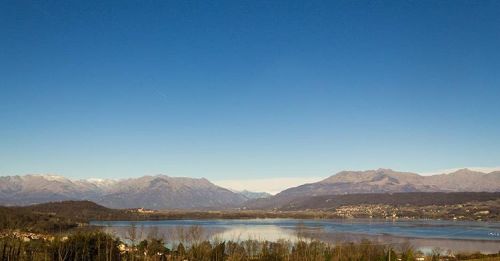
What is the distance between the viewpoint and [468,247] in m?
109

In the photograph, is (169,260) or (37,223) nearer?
(169,260)

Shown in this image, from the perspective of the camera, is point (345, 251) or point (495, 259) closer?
point (495, 259)

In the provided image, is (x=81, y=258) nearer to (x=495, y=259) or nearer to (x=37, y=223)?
(x=495, y=259)

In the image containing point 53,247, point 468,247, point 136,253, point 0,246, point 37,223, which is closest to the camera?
point 0,246

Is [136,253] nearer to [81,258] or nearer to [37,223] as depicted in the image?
[81,258]

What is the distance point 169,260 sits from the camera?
222ft

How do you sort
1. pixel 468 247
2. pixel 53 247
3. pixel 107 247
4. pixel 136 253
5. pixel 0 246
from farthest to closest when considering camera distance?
pixel 468 247
pixel 136 253
pixel 107 247
pixel 53 247
pixel 0 246

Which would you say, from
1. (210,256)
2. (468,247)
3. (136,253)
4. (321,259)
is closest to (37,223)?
(136,253)

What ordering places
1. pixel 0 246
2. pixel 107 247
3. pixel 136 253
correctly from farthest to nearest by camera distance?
pixel 136 253 → pixel 107 247 → pixel 0 246

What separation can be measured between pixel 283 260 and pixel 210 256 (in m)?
9.53

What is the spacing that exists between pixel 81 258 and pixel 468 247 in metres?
79.8

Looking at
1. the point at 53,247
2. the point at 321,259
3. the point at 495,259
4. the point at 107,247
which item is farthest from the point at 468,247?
the point at 53,247

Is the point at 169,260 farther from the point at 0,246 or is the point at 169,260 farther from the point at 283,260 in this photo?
the point at 0,246

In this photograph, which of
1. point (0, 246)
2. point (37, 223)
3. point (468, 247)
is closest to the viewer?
point (0, 246)
